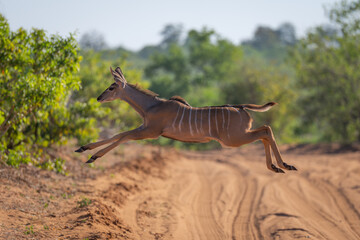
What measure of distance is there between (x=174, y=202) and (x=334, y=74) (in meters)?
18.1

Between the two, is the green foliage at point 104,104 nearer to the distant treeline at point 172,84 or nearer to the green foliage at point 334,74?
the distant treeline at point 172,84

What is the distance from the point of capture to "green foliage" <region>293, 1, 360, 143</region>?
84.1 feet

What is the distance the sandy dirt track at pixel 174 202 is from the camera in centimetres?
918

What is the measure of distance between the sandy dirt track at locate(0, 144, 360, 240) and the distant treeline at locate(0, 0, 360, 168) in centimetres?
144

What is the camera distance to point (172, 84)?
52219 millimetres

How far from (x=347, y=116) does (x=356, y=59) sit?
360 centimetres

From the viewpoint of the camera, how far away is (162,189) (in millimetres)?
14367

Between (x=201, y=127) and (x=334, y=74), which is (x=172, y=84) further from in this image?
(x=201, y=127)

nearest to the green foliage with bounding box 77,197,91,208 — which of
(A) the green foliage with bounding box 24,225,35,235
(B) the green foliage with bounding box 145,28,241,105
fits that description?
(A) the green foliage with bounding box 24,225,35,235

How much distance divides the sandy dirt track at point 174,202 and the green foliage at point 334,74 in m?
8.15

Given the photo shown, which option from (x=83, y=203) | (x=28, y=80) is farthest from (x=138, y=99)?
(x=83, y=203)

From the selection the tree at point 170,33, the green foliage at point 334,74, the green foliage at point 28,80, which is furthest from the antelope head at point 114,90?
the tree at point 170,33

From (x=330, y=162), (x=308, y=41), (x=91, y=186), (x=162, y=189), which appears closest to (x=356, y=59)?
(x=308, y=41)

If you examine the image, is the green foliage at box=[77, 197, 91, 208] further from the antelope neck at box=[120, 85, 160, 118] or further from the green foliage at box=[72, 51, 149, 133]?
the antelope neck at box=[120, 85, 160, 118]
